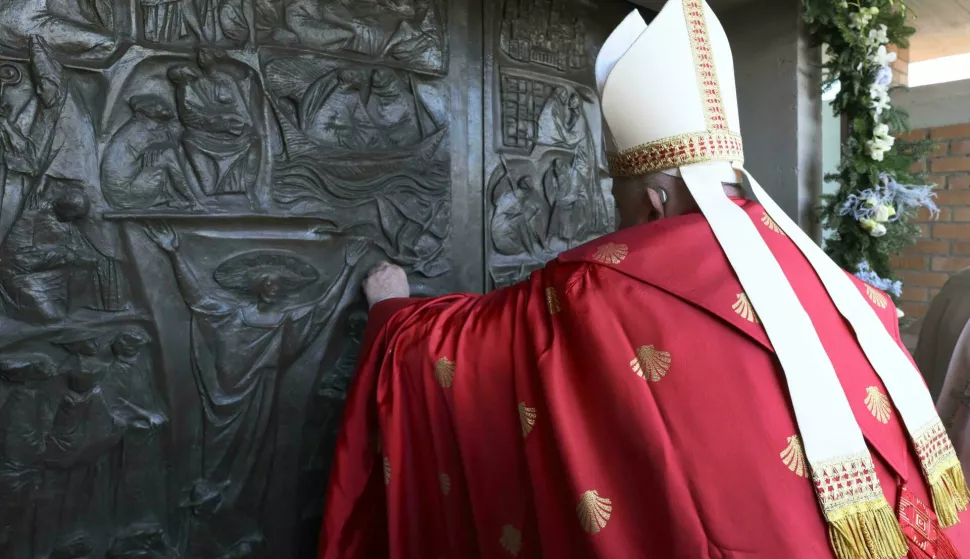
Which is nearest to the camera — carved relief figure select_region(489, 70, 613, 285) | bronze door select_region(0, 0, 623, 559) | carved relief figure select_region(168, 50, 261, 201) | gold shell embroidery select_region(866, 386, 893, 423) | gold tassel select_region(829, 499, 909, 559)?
gold tassel select_region(829, 499, 909, 559)

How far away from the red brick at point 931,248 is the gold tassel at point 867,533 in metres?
4.57

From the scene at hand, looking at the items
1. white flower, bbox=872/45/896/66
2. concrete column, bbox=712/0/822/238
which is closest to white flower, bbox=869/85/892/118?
white flower, bbox=872/45/896/66

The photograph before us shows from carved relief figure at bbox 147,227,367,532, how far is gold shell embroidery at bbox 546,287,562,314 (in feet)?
2.76

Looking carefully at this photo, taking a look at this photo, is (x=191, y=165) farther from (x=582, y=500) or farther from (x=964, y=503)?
(x=964, y=503)

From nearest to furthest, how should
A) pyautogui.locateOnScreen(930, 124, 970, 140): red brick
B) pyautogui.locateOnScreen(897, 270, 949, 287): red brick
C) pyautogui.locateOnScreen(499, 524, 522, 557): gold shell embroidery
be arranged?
pyautogui.locateOnScreen(499, 524, 522, 557): gold shell embroidery → pyautogui.locateOnScreen(930, 124, 970, 140): red brick → pyautogui.locateOnScreen(897, 270, 949, 287): red brick

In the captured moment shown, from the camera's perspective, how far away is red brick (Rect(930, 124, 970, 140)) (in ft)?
16.0

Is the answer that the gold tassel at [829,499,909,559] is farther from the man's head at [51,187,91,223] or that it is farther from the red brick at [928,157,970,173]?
the red brick at [928,157,970,173]

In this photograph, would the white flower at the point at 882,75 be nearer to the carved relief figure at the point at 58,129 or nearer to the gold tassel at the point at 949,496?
the gold tassel at the point at 949,496

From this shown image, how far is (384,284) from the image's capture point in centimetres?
210

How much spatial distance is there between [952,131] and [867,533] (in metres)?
4.84

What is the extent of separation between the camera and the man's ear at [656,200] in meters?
1.64

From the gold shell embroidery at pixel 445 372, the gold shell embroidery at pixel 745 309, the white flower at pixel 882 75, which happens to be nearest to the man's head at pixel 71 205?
the gold shell embroidery at pixel 445 372

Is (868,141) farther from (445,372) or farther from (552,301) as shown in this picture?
(445,372)

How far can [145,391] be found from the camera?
5.85 feet
